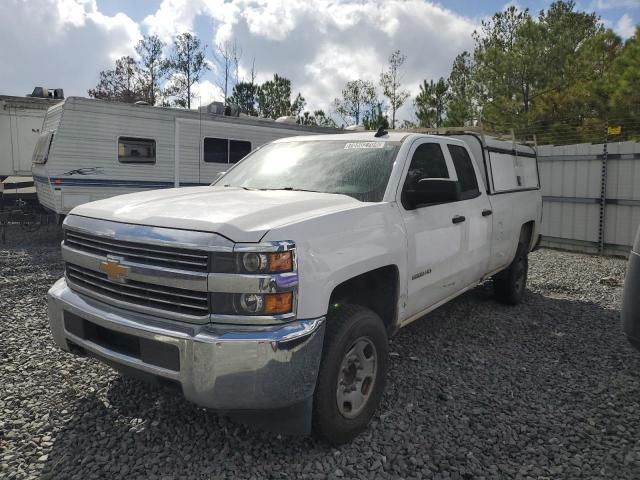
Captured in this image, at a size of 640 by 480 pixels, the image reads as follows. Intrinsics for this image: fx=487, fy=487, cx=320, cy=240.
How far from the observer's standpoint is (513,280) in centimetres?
582

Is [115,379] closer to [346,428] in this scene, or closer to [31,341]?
[31,341]

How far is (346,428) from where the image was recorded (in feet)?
9.15

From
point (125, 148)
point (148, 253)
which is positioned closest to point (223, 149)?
point (125, 148)

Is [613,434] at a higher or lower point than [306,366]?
lower

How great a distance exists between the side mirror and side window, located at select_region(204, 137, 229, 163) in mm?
8420

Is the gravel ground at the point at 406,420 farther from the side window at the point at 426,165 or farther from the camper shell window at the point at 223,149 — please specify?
the camper shell window at the point at 223,149

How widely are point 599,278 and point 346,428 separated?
6.63 metres

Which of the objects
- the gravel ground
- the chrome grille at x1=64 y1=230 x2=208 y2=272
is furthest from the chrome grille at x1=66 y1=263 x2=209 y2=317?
the gravel ground

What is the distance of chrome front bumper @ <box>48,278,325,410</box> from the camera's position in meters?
2.30

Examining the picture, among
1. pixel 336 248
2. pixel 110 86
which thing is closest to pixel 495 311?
pixel 336 248

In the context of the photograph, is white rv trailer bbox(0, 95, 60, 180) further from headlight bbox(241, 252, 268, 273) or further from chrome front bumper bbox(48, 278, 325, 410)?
headlight bbox(241, 252, 268, 273)

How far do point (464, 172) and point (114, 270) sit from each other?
315 centimetres

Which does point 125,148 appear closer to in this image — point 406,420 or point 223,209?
point 223,209

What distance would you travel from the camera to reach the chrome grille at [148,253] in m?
2.38
